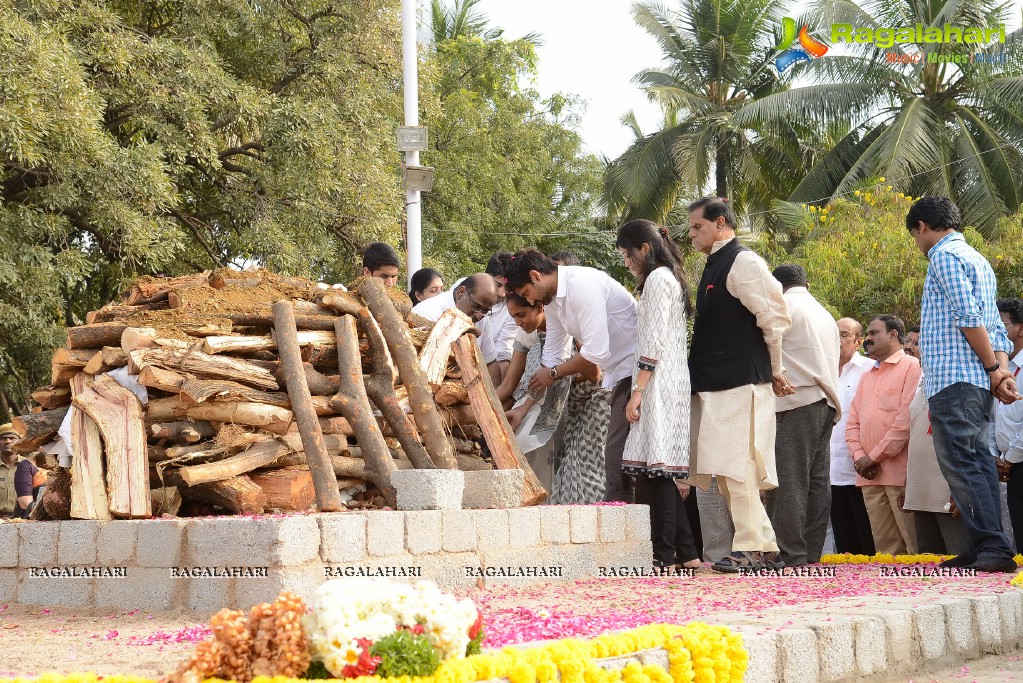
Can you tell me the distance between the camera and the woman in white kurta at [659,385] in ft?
20.7

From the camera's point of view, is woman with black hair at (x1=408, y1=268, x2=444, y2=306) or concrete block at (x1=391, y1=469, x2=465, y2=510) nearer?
concrete block at (x1=391, y1=469, x2=465, y2=510)

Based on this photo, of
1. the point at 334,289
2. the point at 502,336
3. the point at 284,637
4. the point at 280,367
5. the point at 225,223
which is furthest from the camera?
the point at 225,223

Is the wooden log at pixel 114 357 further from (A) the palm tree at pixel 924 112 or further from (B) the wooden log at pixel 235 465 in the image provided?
(A) the palm tree at pixel 924 112

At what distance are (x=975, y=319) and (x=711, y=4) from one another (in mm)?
24859

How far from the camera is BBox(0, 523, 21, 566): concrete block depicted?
6.40m

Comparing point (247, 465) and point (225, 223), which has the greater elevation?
point (225, 223)

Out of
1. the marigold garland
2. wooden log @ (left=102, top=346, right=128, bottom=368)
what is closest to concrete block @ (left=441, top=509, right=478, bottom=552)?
the marigold garland

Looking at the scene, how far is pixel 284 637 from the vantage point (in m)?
3.18

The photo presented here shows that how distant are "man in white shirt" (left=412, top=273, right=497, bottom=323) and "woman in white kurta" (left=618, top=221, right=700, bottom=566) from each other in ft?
5.92

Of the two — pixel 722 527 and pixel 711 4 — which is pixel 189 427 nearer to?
pixel 722 527

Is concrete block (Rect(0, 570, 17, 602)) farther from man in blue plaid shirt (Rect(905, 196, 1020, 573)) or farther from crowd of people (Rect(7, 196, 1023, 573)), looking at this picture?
man in blue plaid shirt (Rect(905, 196, 1020, 573))

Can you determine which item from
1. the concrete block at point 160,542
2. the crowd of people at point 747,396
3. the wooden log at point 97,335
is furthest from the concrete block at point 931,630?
the wooden log at point 97,335

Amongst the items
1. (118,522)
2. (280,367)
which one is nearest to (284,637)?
(118,522)

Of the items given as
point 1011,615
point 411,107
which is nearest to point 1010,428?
point 1011,615
